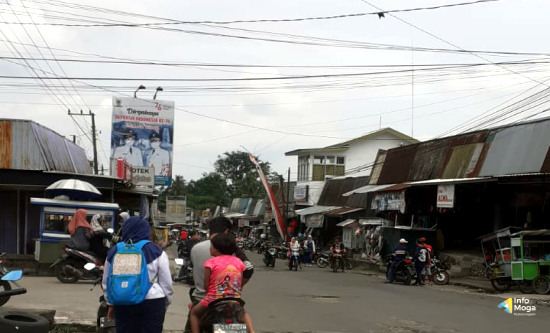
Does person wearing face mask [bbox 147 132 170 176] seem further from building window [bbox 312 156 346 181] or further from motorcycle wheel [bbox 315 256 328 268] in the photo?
building window [bbox 312 156 346 181]

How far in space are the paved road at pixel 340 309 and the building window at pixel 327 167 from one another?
33216 millimetres

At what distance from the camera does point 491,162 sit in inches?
890

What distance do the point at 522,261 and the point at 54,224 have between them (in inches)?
497

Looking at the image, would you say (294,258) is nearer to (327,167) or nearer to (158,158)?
(158,158)

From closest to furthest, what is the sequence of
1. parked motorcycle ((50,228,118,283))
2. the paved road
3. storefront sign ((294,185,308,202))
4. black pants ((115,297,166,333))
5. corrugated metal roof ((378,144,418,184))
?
black pants ((115,297,166,333)) < the paved road < parked motorcycle ((50,228,118,283)) < corrugated metal roof ((378,144,418,184)) < storefront sign ((294,185,308,202))

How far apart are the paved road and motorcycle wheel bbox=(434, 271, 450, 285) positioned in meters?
4.05

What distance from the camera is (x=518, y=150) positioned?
69.4 ft

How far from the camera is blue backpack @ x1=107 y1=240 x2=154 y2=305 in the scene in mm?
5082

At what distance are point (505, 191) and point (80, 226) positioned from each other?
15602 millimetres

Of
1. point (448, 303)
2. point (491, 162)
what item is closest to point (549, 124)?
point (491, 162)

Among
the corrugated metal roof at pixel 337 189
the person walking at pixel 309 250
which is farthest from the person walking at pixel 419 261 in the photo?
the corrugated metal roof at pixel 337 189

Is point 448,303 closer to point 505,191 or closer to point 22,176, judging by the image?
point 505,191

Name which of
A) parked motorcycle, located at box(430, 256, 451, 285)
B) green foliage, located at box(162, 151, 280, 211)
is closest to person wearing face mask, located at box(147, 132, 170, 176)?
parked motorcycle, located at box(430, 256, 451, 285)

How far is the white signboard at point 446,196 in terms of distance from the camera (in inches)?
879
